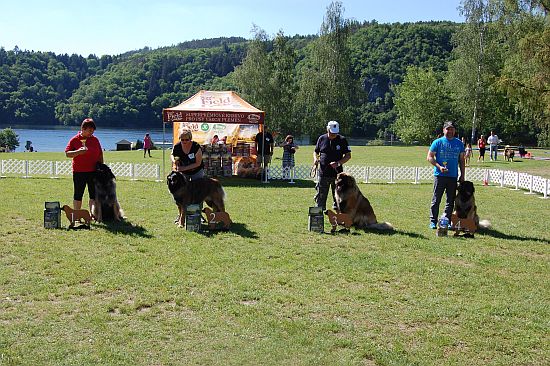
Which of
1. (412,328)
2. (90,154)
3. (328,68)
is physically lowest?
(412,328)

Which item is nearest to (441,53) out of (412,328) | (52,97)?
(52,97)

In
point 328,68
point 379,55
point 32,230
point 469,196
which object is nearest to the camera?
point 32,230

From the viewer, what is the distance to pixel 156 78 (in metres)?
116

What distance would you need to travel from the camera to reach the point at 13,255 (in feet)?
21.0

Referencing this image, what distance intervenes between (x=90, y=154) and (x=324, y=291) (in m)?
4.74

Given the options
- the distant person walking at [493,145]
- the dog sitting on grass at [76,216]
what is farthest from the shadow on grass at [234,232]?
the distant person walking at [493,145]

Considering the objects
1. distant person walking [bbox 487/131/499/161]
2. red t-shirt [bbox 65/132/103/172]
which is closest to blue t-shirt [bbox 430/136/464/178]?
red t-shirt [bbox 65/132/103/172]

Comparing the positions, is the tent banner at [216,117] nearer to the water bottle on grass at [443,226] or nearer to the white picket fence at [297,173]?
the white picket fence at [297,173]

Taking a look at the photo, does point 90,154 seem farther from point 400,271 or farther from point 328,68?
point 328,68

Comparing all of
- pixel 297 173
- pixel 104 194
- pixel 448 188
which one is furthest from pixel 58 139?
pixel 448 188

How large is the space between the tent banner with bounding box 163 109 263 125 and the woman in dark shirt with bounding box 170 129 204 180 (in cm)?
690

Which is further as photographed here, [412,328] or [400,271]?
[400,271]

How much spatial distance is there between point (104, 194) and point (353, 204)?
4109 millimetres

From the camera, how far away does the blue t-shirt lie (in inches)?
326
